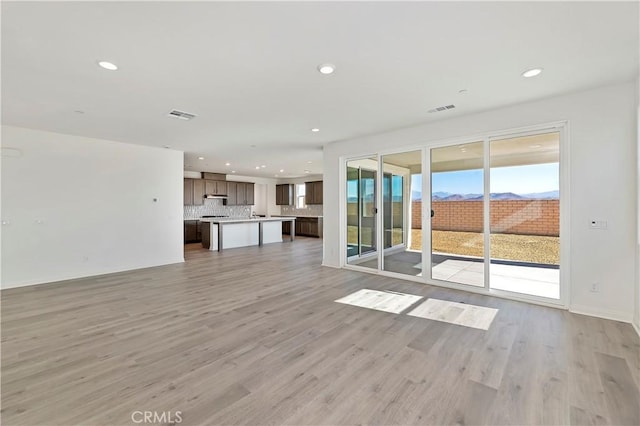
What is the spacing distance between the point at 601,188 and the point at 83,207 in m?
8.25

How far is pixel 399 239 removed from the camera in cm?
593

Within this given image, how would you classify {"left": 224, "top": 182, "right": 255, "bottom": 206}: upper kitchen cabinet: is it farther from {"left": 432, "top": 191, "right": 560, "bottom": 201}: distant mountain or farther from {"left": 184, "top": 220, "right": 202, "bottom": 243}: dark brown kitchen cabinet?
{"left": 432, "top": 191, "right": 560, "bottom": 201}: distant mountain

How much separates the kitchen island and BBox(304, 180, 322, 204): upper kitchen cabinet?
235 centimetres

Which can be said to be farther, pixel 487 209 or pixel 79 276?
pixel 79 276

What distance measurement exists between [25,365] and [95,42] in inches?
109

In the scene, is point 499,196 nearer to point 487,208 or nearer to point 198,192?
point 487,208

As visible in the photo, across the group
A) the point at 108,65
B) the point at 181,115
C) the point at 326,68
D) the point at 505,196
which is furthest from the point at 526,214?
the point at 108,65

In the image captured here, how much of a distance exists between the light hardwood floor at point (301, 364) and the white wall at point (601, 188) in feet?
1.23

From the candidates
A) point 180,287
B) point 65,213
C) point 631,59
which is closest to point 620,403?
point 631,59

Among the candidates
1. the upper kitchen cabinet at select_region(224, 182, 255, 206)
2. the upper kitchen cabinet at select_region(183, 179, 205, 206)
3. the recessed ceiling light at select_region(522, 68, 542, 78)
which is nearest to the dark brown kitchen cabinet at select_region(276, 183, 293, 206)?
the upper kitchen cabinet at select_region(224, 182, 255, 206)

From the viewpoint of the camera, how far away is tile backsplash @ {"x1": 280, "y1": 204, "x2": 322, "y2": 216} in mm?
12562

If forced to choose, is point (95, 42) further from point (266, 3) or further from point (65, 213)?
point (65, 213)

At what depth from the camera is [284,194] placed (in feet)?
43.9

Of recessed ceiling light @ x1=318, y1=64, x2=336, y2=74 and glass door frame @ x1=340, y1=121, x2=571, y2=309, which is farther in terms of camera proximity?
glass door frame @ x1=340, y1=121, x2=571, y2=309
